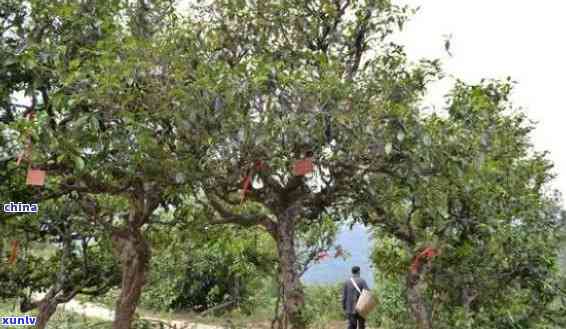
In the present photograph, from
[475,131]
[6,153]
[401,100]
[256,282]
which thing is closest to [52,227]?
[6,153]

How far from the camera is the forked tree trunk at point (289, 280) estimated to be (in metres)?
5.62

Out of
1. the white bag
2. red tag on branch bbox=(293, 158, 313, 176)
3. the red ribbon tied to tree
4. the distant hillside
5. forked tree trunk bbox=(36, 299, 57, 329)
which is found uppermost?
red tag on branch bbox=(293, 158, 313, 176)

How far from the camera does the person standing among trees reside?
884 cm

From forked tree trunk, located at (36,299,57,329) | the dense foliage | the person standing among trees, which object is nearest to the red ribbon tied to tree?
the dense foliage

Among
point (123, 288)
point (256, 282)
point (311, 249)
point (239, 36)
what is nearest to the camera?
point (239, 36)

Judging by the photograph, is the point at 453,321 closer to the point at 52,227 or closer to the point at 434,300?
the point at 434,300

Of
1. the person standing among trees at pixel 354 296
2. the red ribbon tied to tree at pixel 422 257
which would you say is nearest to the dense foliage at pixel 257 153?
the red ribbon tied to tree at pixel 422 257

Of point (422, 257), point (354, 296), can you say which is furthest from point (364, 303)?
point (422, 257)

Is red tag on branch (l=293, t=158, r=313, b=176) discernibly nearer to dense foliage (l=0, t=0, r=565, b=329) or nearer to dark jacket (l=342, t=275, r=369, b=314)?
dense foliage (l=0, t=0, r=565, b=329)

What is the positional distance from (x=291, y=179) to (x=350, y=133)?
125cm

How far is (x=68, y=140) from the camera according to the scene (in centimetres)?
441

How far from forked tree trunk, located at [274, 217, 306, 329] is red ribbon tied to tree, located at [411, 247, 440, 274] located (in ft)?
4.64

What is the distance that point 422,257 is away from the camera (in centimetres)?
634

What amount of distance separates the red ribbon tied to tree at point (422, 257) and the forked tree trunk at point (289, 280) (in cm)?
141
